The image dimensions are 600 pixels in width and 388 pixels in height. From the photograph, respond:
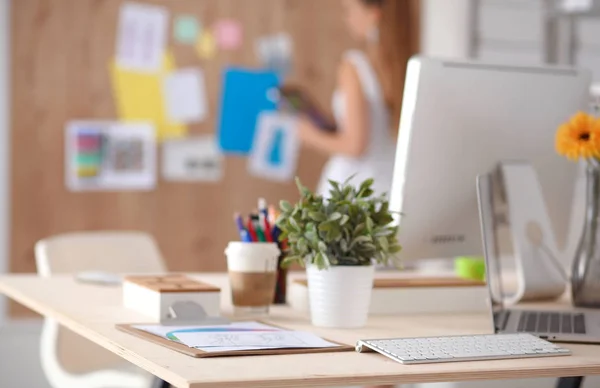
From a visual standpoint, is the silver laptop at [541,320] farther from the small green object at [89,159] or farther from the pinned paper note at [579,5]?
the small green object at [89,159]

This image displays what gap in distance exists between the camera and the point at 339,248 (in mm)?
1588

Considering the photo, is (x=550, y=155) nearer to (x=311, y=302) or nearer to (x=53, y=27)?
(x=311, y=302)

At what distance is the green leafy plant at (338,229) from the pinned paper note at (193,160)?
2.51 m

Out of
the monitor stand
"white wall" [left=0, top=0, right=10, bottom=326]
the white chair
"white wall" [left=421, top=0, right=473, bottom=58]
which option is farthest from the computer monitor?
"white wall" [left=0, top=0, right=10, bottom=326]

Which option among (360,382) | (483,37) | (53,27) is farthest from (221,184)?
(360,382)

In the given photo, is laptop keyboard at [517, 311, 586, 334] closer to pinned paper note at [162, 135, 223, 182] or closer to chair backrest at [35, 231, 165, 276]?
chair backrest at [35, 231, 165, 276]

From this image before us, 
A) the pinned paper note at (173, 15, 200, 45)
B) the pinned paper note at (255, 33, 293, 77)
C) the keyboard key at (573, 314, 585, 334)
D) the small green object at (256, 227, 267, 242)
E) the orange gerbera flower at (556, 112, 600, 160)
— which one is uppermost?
the pinned paper note at (173, 15, 200, 45)

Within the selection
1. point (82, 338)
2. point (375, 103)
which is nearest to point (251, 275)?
point (82, 338)

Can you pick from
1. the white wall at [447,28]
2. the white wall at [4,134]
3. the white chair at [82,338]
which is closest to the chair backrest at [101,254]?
the white chair at [82,338]

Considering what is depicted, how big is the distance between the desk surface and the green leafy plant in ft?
0.37

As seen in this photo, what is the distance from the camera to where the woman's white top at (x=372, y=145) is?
349 cm

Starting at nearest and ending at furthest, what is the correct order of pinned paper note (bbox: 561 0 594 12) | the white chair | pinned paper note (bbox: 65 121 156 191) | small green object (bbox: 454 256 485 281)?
small green object (bbox: 454 256 485 281) → the white chair → pinned paper note (bbox: 561 0 594 12) → pinned paper note (bbox: 65 121 156 191)

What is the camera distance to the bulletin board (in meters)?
3.89

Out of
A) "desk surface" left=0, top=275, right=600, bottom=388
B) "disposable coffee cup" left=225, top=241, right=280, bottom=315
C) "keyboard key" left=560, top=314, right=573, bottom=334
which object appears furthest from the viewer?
"disposable coffee cup" left=225, top=241, right=280, bottom=315
